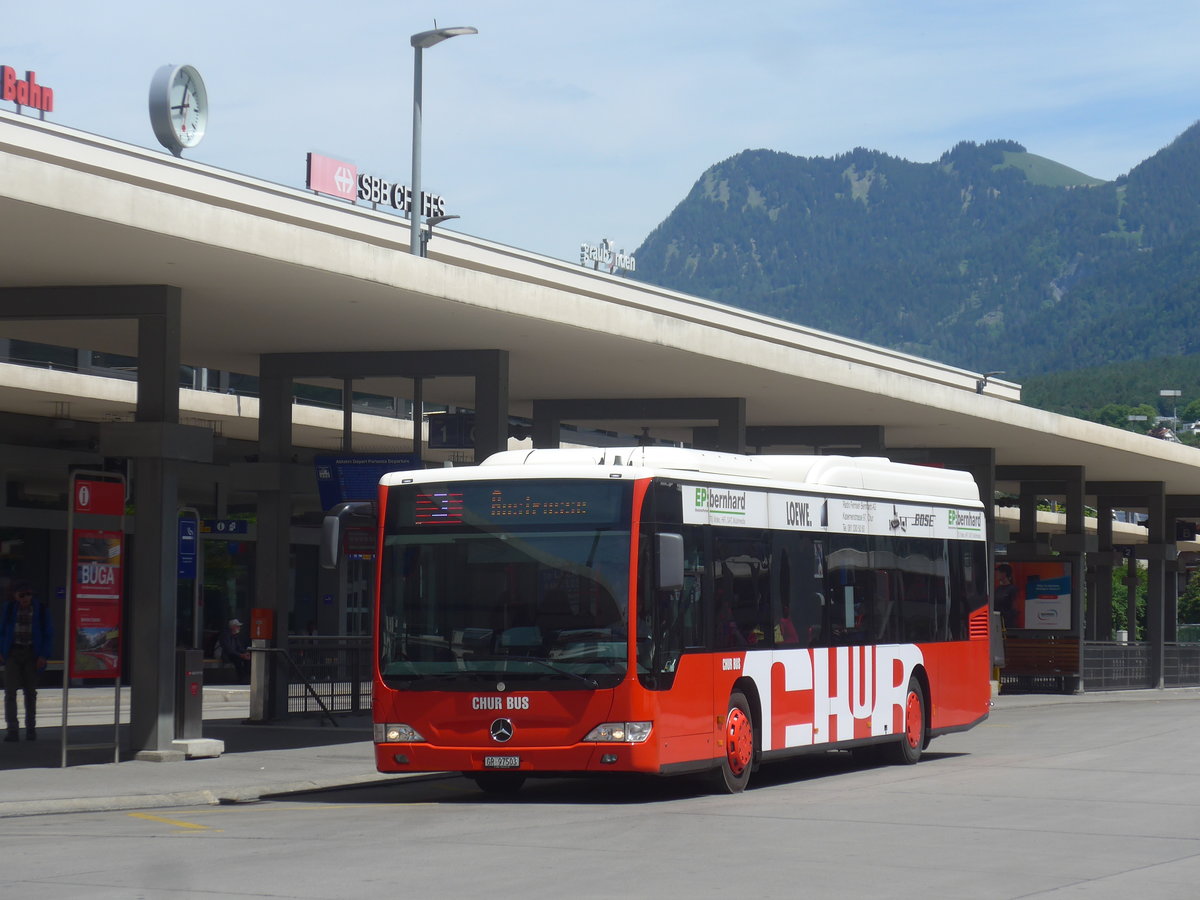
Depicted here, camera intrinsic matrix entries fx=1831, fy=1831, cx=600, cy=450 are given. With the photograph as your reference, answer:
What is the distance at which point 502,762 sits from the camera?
15.0m

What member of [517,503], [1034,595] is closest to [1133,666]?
[1034,595]

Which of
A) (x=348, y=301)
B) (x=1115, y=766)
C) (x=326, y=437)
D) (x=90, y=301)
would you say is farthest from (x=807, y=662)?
(x=326, y=437)

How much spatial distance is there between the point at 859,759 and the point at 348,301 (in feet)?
25.6

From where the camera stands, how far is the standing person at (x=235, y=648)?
39375mm

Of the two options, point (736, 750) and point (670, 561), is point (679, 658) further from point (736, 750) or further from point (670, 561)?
point (736, 750)

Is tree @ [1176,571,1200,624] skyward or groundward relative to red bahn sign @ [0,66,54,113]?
groundward

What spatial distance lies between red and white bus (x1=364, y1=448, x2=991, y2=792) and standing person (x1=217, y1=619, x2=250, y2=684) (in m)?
23.4

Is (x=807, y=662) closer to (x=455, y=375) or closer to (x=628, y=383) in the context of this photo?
(x=455, y=375)

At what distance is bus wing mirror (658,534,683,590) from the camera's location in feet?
49.0

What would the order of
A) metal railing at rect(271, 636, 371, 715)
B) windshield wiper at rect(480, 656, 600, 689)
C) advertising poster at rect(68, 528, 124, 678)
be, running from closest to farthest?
windshield wiper at rect(480, 656, 600, 689), advertising poster at rect(68, 528, 124, 678), metal railing at rect(271, 636, 371, 715)

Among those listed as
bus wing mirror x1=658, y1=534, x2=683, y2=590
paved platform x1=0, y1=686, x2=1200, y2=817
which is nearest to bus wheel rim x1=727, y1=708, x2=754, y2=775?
bus wing mirror x1=658, y1=534, x2=683, y2=590

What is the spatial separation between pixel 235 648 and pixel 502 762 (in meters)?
25.8

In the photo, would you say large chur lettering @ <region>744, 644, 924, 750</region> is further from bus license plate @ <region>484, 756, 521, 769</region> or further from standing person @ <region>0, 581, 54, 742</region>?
standing person @ <region>0, 581, 54, 742</region>

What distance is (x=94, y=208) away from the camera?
15.4 metres
